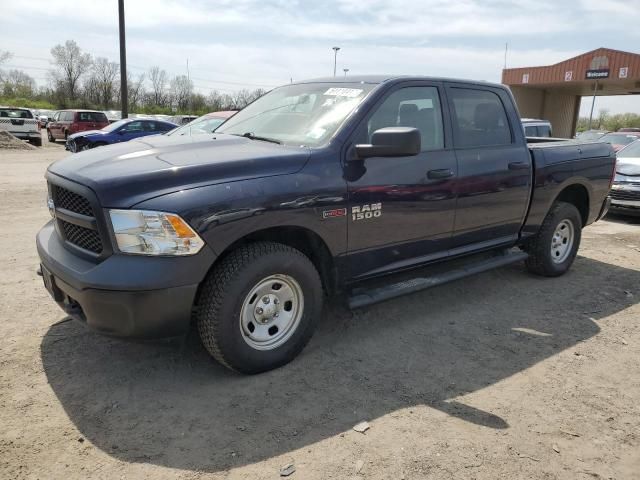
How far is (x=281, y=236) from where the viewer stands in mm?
3404

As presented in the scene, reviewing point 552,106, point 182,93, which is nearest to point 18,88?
point 182,93

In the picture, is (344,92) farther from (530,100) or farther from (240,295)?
(530,100)

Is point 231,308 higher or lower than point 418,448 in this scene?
higher

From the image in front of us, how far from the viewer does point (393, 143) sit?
326cm

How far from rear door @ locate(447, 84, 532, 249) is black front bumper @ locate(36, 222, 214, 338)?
7.68 ft

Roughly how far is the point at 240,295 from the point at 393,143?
4.39ft

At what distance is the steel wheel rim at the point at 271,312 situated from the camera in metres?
3.17

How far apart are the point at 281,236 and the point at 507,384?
1.75 metres

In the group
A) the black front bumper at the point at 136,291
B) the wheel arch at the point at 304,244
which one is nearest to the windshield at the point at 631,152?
the wheel arch at the point at 304,244

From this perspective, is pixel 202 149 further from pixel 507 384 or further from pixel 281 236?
pixel 507 384

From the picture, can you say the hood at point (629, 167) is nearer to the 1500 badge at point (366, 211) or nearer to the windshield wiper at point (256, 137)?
the 1500 badge at point (366, 211)

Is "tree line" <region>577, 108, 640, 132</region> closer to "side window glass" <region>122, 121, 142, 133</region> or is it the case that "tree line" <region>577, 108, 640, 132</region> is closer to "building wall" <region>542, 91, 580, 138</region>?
"building wall" <region>542, 91, 580, 138</region>

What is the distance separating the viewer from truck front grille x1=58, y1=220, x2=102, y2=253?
290 cm

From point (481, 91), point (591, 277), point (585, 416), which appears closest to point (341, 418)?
point (585, 416)
